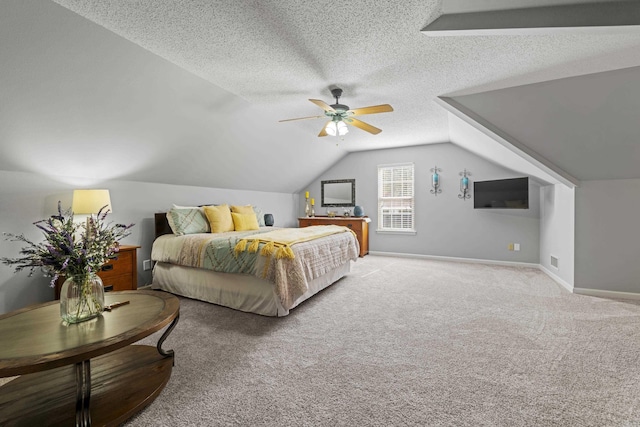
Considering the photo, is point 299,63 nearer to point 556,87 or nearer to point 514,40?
point 514,40

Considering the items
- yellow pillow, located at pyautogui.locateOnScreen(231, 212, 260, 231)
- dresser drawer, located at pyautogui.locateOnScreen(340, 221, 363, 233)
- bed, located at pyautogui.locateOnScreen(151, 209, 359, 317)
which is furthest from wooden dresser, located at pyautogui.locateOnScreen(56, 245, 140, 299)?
dresser drawer, located at pyautogui.locateOnScreen(340, 221, 363, 233)

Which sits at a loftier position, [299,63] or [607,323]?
[299,63]

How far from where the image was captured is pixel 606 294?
11.5 feet

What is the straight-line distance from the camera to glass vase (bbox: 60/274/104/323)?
1559 mm

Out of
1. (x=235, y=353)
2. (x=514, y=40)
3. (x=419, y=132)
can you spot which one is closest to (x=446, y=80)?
(x=514, y=40)

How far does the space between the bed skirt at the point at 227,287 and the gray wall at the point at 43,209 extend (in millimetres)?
667

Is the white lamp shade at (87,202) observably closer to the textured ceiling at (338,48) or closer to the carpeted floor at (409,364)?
the carpeted floor at (409,364)

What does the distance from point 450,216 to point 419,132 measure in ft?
6.12

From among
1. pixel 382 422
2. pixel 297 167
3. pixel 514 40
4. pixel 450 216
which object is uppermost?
pixel 514 40

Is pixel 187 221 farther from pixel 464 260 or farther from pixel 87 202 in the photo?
pixel 464 260

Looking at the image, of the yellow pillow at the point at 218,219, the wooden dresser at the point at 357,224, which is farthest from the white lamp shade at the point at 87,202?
the wooden dresser at the point at 357,224

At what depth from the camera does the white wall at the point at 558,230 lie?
149 inches

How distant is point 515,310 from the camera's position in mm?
3047

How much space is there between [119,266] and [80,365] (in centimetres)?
215
